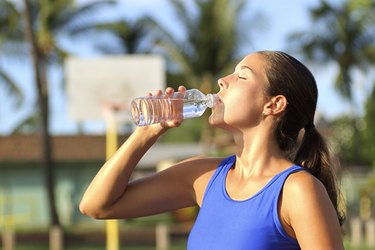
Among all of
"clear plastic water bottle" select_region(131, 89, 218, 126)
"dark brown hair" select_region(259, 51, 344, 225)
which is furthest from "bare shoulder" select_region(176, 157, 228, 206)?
"dark brown hair" select_region(259, 51, 344, 225)

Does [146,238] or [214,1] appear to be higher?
[214,1]

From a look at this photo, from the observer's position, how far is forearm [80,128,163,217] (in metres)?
3.36

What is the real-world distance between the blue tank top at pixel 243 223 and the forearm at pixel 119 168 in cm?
30

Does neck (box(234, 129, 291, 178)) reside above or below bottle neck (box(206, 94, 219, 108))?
below

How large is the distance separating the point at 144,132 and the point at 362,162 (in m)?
49.8

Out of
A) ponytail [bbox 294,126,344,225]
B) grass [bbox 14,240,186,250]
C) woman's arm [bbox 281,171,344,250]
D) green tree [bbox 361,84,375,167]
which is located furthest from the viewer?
green tree [bbox 361,84,375,167]

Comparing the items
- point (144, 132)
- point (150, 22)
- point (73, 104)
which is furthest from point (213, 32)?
point (144, 132)

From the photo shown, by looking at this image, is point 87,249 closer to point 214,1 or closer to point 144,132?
point 214,1

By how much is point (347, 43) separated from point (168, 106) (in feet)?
140

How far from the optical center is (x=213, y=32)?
3753cm

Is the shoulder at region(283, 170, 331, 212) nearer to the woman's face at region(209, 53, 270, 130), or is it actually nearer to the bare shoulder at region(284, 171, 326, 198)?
the bare shoulder at region(284, 171, 326, 198)

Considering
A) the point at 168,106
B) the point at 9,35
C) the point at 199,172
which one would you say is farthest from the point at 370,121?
the point at 168,106

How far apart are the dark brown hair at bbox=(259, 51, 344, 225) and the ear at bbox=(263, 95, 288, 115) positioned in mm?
13

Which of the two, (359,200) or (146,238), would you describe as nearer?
(146,238)
